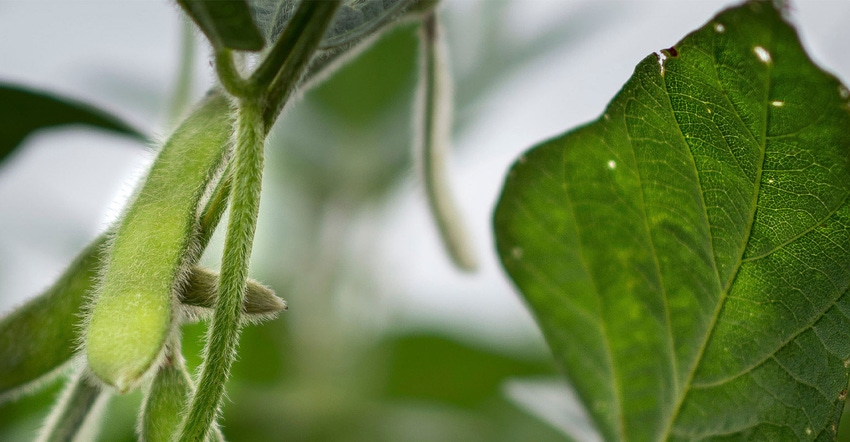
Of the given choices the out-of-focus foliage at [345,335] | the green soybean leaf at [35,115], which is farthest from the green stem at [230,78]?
the out-of-focus foliage at [345,335]

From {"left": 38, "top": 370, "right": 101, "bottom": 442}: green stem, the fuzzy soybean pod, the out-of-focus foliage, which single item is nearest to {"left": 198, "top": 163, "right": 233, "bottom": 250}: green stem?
the fuzzy soybean pod

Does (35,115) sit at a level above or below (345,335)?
above

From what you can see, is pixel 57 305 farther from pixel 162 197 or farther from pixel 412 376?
pixel 412 376

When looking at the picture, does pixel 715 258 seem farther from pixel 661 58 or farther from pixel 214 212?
pixel 214 212

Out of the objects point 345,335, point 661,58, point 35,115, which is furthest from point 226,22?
point 345,335

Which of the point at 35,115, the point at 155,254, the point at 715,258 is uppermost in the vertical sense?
the point at 35,115

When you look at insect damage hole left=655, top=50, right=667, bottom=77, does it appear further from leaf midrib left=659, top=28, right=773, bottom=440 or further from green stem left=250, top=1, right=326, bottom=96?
green stem left=250, top=1, right=326, bottom=96

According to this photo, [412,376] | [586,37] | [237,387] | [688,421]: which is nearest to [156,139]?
[688,421]

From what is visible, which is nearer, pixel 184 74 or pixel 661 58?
pixel 661 58
